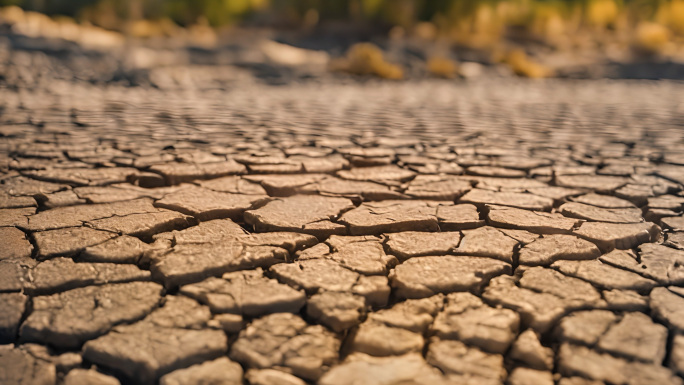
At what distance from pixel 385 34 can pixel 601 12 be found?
29.5 ft

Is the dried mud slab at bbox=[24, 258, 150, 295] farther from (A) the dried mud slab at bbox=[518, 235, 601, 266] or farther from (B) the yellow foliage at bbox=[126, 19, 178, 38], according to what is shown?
(B) the yellow foliage at bbox=[126, 19, 178, 38]

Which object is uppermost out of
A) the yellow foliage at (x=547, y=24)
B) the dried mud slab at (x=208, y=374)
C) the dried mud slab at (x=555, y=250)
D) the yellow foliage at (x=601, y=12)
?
the yellow foliage at (x=601, y=12)

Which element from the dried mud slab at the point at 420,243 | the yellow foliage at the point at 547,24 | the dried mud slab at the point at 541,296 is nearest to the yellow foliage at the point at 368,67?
the dried mud slab at the point at 420,243

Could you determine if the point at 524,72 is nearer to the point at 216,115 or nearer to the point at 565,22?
the point at 216,115

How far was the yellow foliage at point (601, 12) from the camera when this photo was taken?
781 inches

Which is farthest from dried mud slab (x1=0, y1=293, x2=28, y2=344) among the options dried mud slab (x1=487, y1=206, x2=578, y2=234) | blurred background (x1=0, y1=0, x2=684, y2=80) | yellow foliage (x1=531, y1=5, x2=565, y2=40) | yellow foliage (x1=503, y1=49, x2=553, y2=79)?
yellow foliage (x1=531, y1=5, x2=565, y2=40)

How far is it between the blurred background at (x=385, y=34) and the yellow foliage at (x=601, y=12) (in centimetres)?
3

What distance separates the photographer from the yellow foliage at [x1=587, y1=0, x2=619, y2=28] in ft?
65.1

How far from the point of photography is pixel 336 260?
1.62 meters

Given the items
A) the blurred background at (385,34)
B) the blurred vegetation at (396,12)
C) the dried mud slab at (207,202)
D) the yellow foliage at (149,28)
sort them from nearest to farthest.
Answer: the dried mud slab at (207,202)
the blurred background at (385,34)
the yellow foliage at (149,28)
the blurred vegetation at (396,12)

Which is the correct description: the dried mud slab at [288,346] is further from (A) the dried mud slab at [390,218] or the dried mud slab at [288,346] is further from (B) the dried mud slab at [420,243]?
(A) the dried mud slab at [390,218]

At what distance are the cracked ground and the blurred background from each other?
6.94 m

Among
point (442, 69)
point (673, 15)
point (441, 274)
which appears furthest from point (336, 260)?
point (673, 15)

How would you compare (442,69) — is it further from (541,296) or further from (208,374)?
(208,374)
